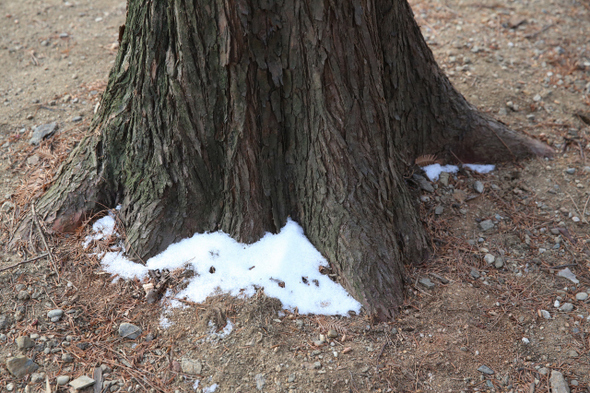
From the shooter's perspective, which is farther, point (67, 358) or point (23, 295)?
point (23, 295)

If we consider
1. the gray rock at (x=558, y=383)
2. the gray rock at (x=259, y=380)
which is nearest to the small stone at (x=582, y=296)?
the gray rock at (x=558, y=383)

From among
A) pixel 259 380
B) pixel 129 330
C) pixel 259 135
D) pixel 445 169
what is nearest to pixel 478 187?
pixel 445 169

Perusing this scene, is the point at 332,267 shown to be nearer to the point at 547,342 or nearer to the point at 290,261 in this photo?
the point at 290,261

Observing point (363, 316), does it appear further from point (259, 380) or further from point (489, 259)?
point (489, 259)

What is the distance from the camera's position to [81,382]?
92.6 inches

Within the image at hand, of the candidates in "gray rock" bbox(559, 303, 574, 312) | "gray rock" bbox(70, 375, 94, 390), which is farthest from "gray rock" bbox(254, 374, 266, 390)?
"gray rock" bbox(559, 303, 574, 312)

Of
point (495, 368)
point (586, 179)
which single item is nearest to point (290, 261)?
point (495, 368)

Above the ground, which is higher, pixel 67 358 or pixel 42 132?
pixel 42 132

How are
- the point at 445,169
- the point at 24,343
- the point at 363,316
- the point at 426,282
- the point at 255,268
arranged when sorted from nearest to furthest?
the point at 24,343 → the point at 363,316 → the point at 255,268 → the point at 426,282 → the point at 445,169

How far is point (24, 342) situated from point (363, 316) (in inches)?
73.8

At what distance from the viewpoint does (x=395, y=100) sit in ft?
11.0

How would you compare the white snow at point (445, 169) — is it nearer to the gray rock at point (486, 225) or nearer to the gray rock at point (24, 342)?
the gray rock at point (486, 225)

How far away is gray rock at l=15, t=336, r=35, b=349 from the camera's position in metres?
2.48

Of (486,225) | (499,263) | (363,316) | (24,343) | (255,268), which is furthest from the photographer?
(486,225)
